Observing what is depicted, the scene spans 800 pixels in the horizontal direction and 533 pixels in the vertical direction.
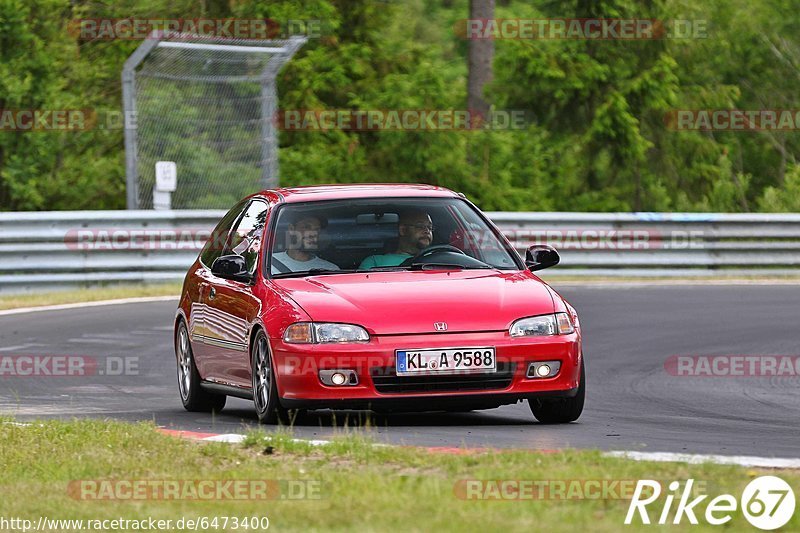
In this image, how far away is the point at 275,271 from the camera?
34.0 ft

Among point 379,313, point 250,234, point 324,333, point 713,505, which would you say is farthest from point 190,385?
point 713,505

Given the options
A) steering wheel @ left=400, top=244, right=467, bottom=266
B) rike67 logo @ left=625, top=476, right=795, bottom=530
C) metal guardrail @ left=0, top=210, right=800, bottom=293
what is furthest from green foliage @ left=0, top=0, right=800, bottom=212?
rike67 logo @ left=625, top=476, right=795, bottom=530

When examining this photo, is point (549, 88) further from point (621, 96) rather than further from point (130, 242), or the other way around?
point (130, 242)

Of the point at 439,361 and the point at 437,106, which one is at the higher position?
the point at 439,361

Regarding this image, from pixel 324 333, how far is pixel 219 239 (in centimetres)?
244

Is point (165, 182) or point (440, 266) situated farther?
point (165, 182)

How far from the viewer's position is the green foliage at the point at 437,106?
32.1 meters

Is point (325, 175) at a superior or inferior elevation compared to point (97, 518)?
inferior

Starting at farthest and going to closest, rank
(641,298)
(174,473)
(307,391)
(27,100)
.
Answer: (27,100)
(641,298)
(307,391)
(174,473)

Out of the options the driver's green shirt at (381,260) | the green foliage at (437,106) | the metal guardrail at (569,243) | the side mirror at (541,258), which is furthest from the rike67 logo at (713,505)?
the green foliage at (437,106)

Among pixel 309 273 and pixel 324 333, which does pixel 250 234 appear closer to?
pixel 309 273

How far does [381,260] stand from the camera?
10.5m

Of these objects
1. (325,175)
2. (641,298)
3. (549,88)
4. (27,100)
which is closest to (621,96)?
(549,88)

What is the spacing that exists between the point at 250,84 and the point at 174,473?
16.9 m
